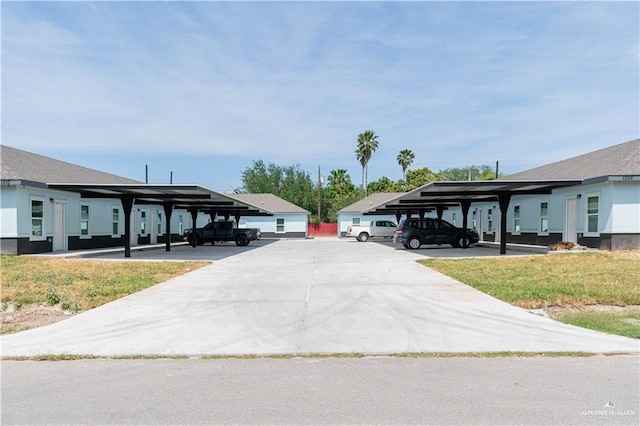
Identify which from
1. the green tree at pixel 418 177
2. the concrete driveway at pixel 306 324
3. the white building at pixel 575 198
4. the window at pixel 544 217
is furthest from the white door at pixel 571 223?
the green tree at pixel 418 177

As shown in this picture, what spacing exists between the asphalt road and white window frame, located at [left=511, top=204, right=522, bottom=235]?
25.0 meters

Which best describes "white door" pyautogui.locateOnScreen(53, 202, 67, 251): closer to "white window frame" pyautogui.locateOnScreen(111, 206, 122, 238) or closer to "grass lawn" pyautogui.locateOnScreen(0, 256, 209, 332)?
"grass lawn" pyautogui.locateOnScreen(0, 256, 209, 332)

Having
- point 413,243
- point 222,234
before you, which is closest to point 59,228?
point 222,234

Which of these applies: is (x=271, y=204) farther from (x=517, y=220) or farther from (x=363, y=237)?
(x=517, y=220)

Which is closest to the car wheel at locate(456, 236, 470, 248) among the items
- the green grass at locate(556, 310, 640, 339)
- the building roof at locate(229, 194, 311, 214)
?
the green grass at locate(556, 310, 640, 339)

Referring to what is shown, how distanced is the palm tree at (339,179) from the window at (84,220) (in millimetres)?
55096

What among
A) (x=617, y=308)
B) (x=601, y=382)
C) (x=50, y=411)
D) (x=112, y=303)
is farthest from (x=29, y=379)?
(x=617, y=308)

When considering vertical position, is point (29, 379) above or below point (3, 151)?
below

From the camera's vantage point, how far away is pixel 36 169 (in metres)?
23.4

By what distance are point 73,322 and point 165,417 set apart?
199 inches

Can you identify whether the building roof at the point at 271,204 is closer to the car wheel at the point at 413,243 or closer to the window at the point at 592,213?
the car wheel at the point at 413,243

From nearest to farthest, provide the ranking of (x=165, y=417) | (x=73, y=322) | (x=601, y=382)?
(x=165, y=417) → (x=601, y=382) → (x=73, y=322)

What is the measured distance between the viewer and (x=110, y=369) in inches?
235

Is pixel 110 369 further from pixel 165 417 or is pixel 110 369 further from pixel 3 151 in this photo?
pixel 3 151
